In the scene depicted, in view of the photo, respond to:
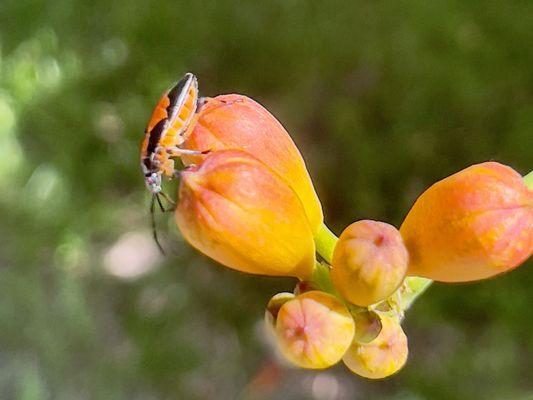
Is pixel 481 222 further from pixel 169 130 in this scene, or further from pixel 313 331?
pixel 169 130

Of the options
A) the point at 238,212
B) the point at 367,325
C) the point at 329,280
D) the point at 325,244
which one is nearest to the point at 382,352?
the point at 367,325

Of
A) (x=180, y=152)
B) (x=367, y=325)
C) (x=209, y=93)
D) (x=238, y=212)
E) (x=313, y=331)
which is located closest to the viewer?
(x=238, y=212)

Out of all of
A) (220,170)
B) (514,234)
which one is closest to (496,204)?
(514,234)

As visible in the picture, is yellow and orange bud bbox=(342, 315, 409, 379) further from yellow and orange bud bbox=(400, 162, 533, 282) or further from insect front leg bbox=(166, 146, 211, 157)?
insect front leg bbox=(166, 146, 211, 157)

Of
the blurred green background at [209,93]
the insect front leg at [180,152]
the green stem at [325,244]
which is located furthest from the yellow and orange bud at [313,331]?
the blurred green background at [209,93]

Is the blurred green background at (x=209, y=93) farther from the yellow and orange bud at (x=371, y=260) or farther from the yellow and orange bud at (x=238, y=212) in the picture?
the yellow and orange bud at (x=238, y=212)

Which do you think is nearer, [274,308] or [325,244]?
[274,308]
